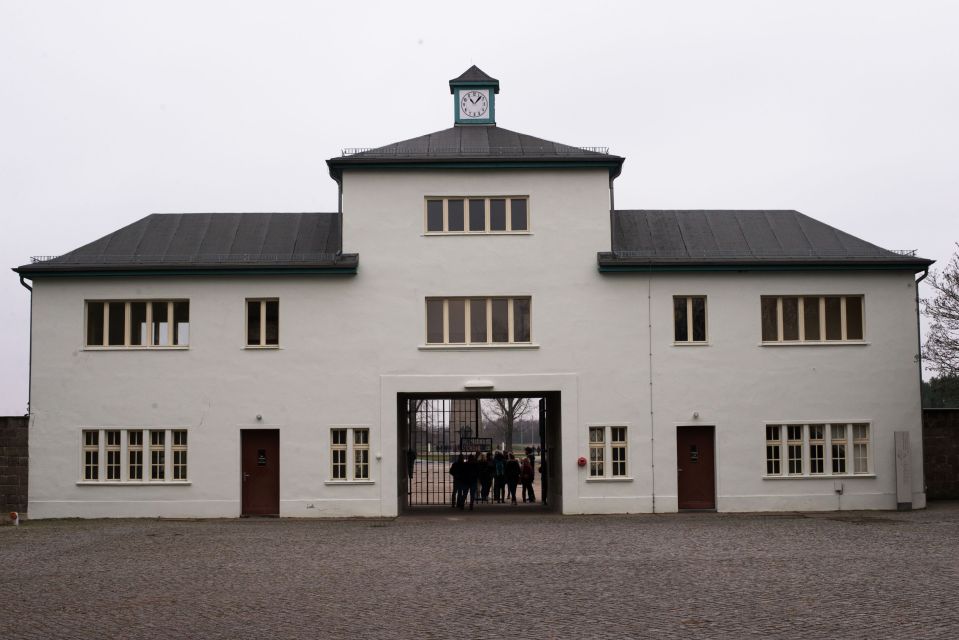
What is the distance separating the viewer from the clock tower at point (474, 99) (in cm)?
3020

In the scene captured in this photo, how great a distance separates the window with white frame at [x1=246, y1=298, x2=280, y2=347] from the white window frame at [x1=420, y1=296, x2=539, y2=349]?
12.7 ft

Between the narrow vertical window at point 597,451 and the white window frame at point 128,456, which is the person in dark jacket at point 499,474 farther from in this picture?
the white window frame at point 128,456

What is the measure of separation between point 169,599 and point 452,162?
1585 centimetres

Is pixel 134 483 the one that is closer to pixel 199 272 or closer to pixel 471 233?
pixel 199 272

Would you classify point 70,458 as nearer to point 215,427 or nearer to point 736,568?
point 215,427

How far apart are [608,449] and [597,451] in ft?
0.96

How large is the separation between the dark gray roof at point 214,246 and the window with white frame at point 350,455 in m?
4.24

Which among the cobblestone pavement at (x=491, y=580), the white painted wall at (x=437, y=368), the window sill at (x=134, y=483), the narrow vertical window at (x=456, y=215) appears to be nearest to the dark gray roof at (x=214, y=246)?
the white painted wall at (x=437, y=368)

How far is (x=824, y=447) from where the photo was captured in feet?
88.3

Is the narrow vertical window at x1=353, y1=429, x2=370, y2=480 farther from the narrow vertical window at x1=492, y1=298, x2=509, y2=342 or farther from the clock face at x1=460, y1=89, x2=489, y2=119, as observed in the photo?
the clock face at x1=460, y1=89, x2=489, y2=119

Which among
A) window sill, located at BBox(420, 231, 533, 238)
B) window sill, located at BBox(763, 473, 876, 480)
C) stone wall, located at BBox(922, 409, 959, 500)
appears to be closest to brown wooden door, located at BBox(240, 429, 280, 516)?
window sill, located at BBox(420, 231, 533, 238)

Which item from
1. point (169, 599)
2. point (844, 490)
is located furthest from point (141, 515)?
point (844, 490)

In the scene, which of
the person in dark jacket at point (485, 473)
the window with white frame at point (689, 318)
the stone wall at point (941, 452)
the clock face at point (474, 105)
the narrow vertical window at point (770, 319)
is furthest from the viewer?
the person in dark jacket at point (485, 473)

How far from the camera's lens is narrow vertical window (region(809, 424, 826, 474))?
1058 inches
